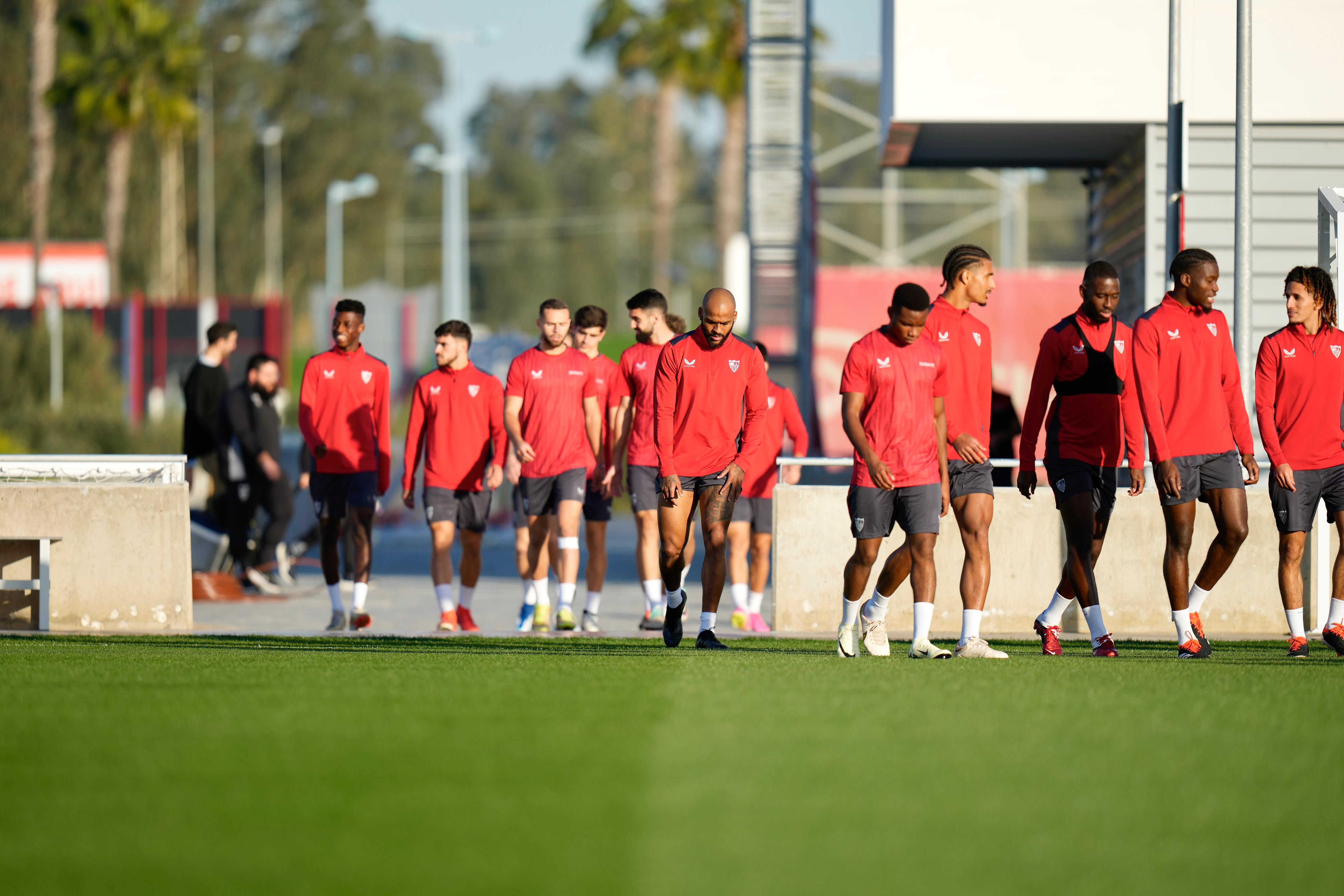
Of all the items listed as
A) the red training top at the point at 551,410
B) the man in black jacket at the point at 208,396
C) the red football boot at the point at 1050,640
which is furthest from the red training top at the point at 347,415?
the red football boot at the point at 1050,640

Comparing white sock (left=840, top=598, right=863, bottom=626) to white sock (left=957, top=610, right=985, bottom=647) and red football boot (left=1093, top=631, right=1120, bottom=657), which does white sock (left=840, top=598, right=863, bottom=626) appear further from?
red football boot (left=1093, top=631, right=1120, bottom=657)

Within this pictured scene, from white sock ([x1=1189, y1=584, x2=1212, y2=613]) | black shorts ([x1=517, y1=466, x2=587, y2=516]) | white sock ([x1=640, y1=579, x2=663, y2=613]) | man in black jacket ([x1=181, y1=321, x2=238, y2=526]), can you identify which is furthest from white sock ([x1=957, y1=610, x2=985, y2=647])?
man in black jacket ([x1=181, y1=321, x2=238, y2=526])

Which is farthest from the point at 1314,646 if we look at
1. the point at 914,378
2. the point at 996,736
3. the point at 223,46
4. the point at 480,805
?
the point at 223,46

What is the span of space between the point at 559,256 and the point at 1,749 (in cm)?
9779

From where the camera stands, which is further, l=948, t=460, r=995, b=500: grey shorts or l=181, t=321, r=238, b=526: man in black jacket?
l=181, t=321, r=238, b=526: man in black jacket

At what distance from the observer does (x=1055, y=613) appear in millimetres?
9609

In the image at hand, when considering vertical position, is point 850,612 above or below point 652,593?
above

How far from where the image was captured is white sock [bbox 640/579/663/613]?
11.3 metres

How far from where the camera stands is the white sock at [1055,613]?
9570mm

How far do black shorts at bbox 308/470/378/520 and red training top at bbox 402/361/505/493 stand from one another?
26 centimetres

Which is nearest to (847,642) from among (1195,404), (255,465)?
(1195,404)

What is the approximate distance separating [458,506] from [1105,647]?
426 centimetres

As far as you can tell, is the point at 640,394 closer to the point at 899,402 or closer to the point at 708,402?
the point at 708,402

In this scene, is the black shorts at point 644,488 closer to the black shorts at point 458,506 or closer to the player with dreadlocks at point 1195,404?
the black shorts at point 458,506
